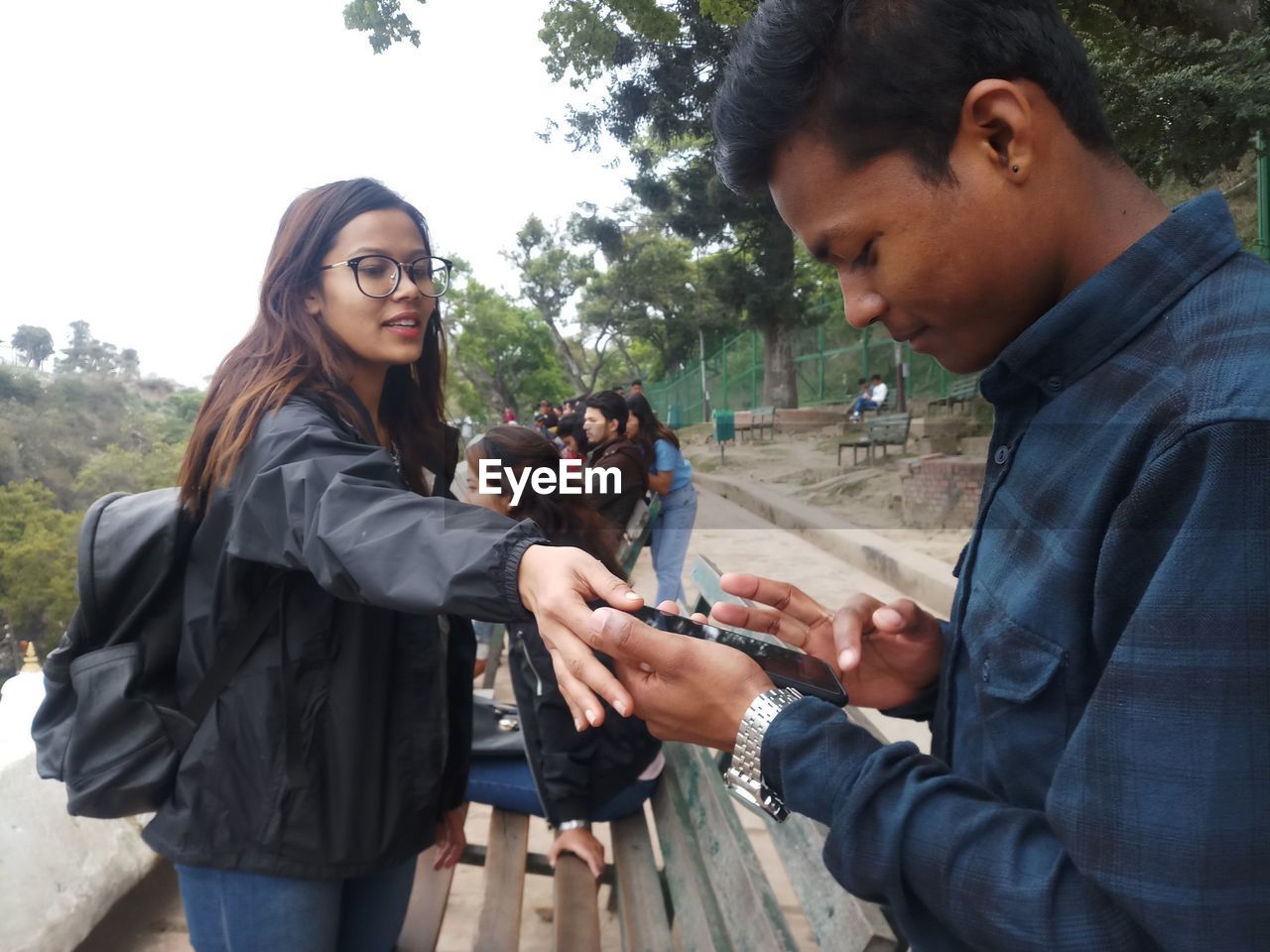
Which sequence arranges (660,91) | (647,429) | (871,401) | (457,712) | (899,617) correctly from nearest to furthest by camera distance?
(899,617), (457,712), (660,91), (647,429), (871,401)

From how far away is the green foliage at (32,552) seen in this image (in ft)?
5.92

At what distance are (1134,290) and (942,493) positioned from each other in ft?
20.1

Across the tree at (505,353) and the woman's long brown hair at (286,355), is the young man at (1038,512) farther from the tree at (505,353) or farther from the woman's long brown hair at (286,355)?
the tree at (505,353)

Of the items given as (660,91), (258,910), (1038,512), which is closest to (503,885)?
(258,910)

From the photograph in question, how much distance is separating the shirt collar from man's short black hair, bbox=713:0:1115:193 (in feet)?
0.44

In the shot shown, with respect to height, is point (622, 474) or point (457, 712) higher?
point (622, 474)

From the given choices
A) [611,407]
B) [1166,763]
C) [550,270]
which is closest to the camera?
[1166,763]

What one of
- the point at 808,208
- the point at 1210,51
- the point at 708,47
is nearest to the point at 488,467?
the point at 708,47

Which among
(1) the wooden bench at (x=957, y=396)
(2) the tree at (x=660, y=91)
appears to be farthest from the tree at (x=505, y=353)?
(2) the tree at (x=660, y=91)

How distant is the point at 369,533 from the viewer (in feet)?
2.98

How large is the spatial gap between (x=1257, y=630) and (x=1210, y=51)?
270 centimetres

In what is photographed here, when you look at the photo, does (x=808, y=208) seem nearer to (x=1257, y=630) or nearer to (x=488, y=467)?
(x=1257, y=630)

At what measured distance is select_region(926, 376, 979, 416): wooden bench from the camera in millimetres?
9953

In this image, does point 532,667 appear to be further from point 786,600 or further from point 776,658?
point 776,658
